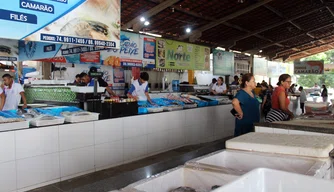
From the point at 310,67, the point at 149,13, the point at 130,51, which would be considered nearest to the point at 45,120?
the point at 130,51

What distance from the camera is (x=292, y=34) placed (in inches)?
584

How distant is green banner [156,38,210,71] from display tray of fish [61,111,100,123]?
17.8 feet

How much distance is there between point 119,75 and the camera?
366 inches

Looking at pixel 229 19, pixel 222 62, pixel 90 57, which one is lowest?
pixel 90 57

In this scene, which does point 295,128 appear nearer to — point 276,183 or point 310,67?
point 276,183

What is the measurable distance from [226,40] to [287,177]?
485 inches

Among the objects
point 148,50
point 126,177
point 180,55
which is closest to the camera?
point 126,177

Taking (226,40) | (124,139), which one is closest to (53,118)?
(124,139)

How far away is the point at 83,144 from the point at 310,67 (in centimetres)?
1838

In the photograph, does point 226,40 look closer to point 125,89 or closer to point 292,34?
point 292,34

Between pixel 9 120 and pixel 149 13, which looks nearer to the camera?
pixel 9 120

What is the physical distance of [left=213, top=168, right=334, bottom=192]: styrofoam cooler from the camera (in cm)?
100

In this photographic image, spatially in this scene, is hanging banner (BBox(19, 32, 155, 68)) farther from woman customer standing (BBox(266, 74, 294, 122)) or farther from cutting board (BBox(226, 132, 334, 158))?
cutting board (BBox(226, 132, 334, 158))

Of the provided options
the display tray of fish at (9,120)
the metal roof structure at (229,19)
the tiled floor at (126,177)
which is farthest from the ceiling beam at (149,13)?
the display tray of fish at (9,120)
